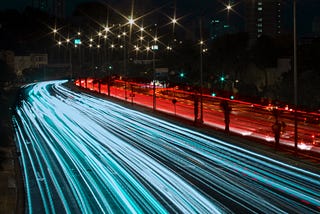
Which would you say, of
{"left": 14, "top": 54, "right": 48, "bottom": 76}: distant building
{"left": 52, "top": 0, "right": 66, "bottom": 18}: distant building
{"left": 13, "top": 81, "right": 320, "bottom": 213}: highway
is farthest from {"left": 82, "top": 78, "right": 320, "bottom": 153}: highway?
{"left": 52, "top": 0, "right": 66, "bottom": 18}: distant building

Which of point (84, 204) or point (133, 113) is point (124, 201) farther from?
point (133, 113)

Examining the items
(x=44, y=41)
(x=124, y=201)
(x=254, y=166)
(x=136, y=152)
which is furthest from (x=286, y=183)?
(x=44, y=41)

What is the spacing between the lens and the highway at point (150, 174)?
49.6 feet

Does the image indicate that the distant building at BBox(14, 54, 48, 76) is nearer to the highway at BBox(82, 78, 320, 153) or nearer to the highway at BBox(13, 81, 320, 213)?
the highway at BBox(82, 78, 320, 153)

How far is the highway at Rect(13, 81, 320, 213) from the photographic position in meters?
15.1

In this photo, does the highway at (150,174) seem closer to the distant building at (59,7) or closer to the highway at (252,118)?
the highway at (252,118)

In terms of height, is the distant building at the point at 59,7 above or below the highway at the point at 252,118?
above

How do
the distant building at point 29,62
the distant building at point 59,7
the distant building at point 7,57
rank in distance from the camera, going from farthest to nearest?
1. the distant building at point 59,7
2. the distant building at point 29,62
3. the distant building at point 7,57

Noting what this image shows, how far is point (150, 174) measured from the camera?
19062 millimetres

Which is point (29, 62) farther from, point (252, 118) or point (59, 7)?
point (59, 7)

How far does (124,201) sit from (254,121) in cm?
1997

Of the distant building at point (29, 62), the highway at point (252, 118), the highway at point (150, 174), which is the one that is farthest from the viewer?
the distant building at point (29, 62)

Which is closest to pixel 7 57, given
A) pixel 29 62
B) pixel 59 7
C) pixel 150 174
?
pixel 29 62

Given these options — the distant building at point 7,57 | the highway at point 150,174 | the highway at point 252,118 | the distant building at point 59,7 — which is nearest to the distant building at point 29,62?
the distant building at point 7,57
